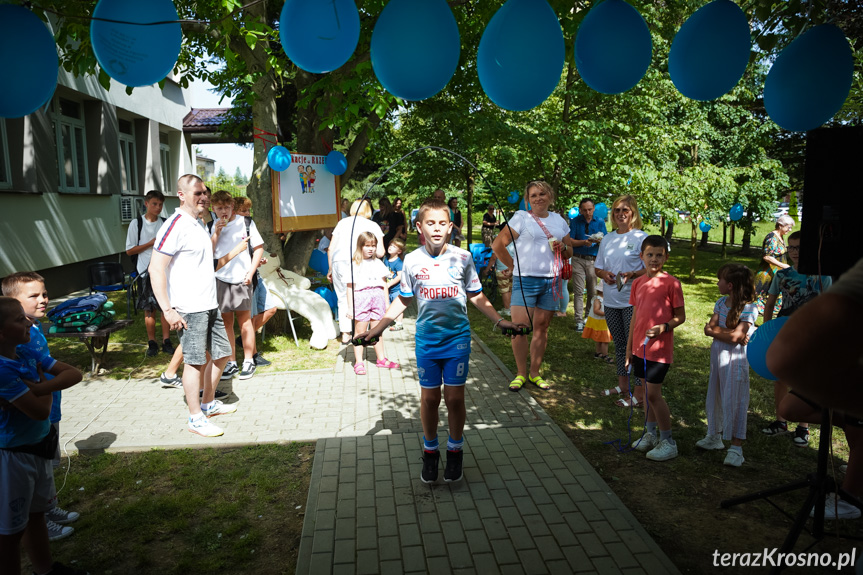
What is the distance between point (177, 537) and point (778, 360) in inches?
143

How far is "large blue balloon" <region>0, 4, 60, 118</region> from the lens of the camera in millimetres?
3256

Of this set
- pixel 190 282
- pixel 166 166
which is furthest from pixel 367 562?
pixel 166 166

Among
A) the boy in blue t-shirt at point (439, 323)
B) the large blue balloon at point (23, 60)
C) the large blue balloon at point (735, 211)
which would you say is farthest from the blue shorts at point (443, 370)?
the large blue balloon at point (735, 211)

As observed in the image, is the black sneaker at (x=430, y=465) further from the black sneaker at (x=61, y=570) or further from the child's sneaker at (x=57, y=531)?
the child's sneaker at (x=57, y=531)

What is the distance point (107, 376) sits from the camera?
6914 mm

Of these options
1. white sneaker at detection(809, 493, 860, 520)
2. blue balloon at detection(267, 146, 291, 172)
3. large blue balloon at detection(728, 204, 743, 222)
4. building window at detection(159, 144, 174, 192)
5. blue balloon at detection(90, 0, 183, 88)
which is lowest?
white sneaker at detection(809, 493, 860, 520)

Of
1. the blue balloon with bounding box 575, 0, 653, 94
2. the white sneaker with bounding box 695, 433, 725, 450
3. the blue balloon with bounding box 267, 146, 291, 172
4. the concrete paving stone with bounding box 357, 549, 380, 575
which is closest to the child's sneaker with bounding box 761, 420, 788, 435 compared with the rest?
the white sneaker with bounding box 695, 433, 725, 450

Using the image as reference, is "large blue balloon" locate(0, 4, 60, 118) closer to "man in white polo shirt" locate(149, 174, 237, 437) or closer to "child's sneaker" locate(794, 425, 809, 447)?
"man in white polo shirt" locate(149, 174, 237, 437)

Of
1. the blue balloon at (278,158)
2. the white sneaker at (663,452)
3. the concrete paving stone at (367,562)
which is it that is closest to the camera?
the concrete paving stone at (367,562)

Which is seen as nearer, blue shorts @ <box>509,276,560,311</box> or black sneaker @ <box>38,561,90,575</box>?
black sneaker @ <box>38,561,90,575</box>

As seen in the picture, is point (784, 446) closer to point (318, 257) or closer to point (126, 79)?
point (126, 79)

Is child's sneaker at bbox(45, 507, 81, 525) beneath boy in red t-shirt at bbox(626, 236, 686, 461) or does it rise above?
beneath

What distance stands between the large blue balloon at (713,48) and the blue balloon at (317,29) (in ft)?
7.13

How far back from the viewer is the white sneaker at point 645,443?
4816 millimetres
